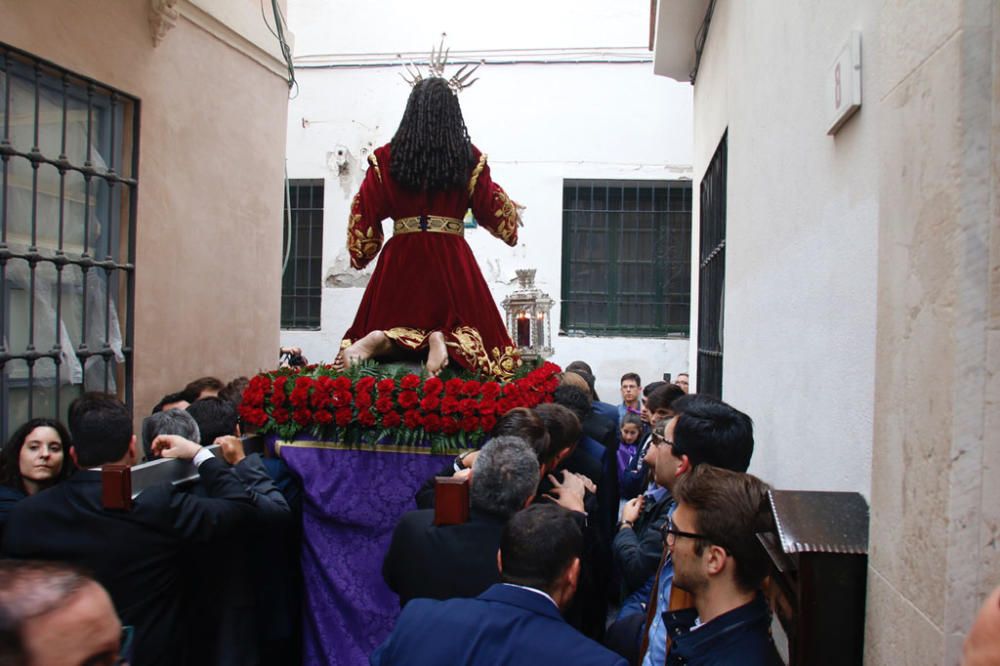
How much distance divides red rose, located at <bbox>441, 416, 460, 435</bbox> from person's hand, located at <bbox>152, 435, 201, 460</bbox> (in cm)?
103

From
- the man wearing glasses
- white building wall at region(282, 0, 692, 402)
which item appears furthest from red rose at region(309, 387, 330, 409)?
white building wall at region(282, 0, 692, 402)

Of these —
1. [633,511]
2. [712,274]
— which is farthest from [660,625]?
[712,274]

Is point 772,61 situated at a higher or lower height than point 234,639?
higher

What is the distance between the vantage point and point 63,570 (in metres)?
1.25

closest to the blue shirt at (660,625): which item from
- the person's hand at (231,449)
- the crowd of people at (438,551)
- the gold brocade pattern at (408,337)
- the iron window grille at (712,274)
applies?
the crowd of people at (438,551)

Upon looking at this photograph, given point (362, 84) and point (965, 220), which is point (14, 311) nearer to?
point (965, 220)

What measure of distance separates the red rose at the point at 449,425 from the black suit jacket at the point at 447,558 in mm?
970

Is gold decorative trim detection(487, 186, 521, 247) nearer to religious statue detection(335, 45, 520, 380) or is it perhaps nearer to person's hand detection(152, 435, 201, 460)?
religious statue detection(335, 45, 520, 380)

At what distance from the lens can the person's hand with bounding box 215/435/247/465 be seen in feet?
11.4

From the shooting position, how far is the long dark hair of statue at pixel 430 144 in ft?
13.9

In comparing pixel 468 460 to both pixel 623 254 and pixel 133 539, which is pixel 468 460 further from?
pixel 623 254

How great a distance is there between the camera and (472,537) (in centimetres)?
253

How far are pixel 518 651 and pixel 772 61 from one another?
8.71 feet

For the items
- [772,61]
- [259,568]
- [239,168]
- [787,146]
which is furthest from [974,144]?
[239,168]
